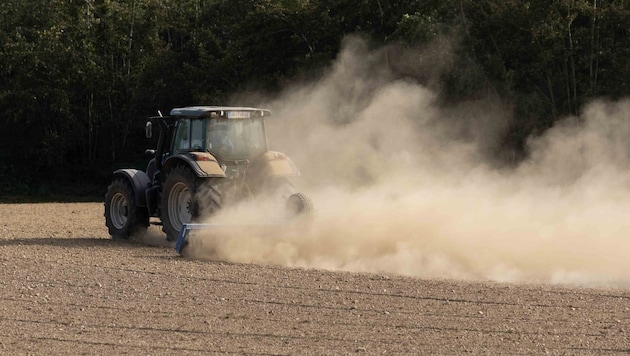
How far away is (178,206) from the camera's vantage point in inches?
677

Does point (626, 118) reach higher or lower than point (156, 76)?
lower

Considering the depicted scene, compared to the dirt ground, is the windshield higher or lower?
higher

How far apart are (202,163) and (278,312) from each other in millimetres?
6476

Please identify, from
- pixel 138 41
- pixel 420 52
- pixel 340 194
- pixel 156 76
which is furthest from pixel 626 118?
pixel 138 41

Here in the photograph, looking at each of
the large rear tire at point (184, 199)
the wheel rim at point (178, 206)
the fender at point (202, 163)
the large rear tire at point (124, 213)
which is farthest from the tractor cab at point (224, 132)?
the large rear tire at point (124, 213)

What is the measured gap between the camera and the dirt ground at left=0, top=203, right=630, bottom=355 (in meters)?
8.80

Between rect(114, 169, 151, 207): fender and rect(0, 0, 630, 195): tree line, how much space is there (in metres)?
13.3

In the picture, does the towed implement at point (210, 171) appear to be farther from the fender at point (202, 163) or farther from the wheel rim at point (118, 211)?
the wheel rim at point (118, 211)

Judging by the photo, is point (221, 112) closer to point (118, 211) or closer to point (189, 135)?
point (189, 135)

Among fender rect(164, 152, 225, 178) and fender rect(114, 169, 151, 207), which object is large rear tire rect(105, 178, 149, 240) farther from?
fender rect(164, 152, 225, 178)

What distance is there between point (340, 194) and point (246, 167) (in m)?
1.79

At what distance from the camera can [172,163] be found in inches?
682

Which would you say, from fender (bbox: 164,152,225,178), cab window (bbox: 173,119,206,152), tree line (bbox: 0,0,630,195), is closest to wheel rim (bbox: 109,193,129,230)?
cab window (bbox: 173,119,206,152)

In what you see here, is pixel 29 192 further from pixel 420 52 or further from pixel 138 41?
pixel 420 52
